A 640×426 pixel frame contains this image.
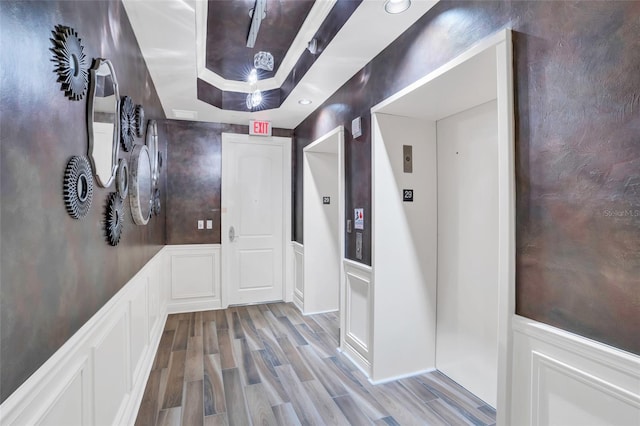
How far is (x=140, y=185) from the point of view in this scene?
7.30ft

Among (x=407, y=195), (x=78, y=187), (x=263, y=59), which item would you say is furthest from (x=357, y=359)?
(x=263, y=59)

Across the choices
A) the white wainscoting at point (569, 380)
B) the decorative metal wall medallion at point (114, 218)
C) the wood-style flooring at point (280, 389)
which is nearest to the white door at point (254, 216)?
the wood-style flooring at point (280, 389)

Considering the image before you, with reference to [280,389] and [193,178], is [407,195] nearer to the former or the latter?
[280,389]

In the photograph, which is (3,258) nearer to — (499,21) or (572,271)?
(572,271)

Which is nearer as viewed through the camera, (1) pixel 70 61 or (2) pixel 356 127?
(1) pixel 70 61

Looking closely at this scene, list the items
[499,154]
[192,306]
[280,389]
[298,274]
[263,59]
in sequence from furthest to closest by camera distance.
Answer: [298,274] → [192,306] → [263,59] → [280,389] → [499,154]

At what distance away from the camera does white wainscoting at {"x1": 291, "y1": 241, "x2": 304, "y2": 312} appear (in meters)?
4.07

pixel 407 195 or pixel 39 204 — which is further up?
pixel 407 195

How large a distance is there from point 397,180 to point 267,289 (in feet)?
8.94

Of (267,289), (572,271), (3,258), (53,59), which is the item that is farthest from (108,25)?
(267,289)

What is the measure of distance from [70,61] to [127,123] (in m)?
0.80

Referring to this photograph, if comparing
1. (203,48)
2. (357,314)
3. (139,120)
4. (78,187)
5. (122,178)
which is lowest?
(357,314)

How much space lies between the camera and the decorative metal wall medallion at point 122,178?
5.61 ft

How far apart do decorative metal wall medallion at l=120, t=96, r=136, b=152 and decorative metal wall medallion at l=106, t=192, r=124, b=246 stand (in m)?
0.36
